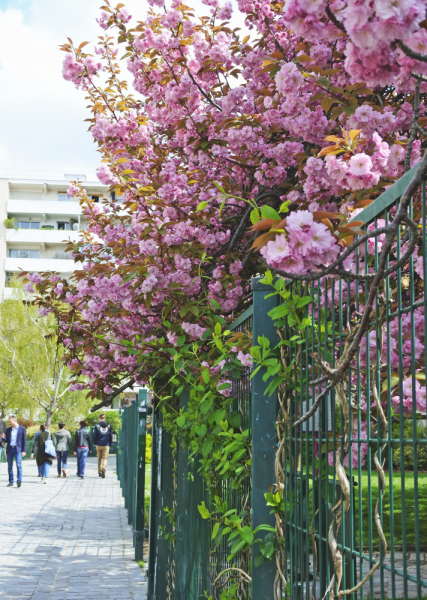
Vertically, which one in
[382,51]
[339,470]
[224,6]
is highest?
[224,6]

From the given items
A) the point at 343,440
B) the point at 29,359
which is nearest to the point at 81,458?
the point at 29,359

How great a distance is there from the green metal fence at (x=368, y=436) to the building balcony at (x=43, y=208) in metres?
61.7

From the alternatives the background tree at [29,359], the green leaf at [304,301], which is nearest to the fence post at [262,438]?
the green leaf at [304,301]

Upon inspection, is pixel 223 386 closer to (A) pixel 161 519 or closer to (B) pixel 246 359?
(B) pixel 246 359

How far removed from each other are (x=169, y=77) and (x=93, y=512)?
1071 cm

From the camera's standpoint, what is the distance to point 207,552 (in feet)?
11.8

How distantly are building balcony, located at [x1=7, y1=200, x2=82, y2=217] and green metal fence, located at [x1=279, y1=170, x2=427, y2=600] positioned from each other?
61.7 m

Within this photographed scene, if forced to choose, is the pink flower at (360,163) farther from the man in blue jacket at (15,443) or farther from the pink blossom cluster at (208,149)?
the man in blue jacket at (15,443)

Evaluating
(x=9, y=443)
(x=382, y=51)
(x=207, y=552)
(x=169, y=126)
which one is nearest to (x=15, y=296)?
(x=9, y=443)

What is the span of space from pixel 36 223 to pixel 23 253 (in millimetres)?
3286

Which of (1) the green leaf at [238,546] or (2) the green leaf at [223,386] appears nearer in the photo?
(1) the green leaf at [238,546]

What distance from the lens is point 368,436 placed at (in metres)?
1.50

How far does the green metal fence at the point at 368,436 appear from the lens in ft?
4.44

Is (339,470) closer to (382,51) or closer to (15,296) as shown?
(382,51)
